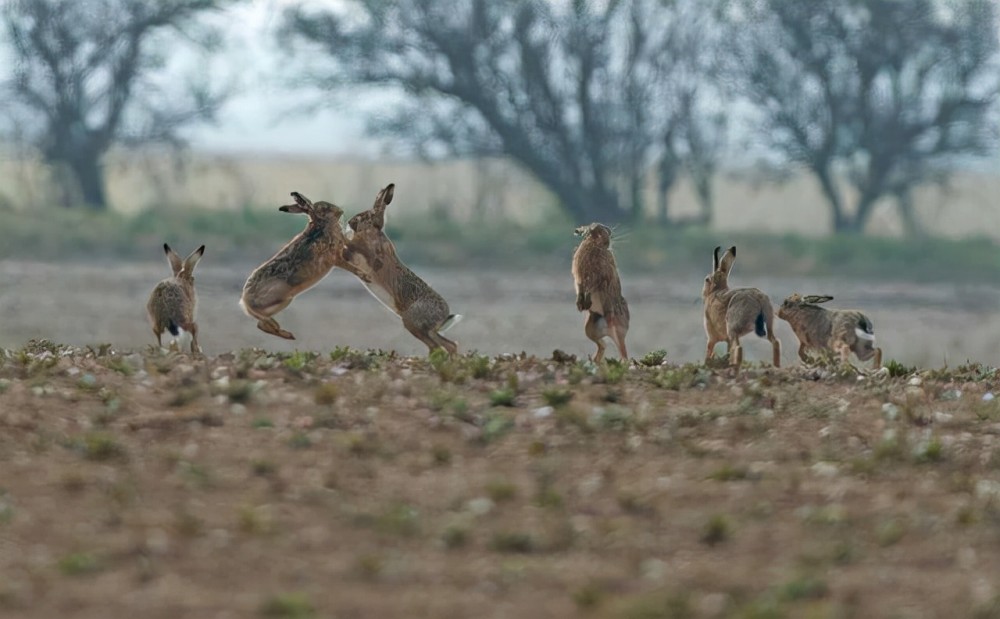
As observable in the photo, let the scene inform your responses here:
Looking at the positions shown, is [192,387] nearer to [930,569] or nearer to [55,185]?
[930,569]

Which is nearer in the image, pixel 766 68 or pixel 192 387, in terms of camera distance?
pixel 192 387

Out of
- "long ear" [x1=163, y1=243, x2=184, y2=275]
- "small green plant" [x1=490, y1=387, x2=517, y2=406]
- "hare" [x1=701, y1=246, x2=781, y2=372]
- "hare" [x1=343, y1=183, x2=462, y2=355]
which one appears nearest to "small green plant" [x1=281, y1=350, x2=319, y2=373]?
"hare" [x1=343, y1=183, x2=462, y2=355]

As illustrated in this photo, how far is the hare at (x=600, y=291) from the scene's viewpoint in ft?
41.9

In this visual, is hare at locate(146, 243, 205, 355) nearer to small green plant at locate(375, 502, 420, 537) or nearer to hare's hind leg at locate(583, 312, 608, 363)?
hare's hind leg at locate(583, 312, 608, 363)

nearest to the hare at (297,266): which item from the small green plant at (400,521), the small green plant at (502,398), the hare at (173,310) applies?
the hare at (173,310)

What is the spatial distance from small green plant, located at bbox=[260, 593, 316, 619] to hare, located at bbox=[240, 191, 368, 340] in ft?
17.8

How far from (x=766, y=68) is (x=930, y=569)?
24.9 m

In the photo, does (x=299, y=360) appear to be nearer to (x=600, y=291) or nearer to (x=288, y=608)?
(x=600, y=291)

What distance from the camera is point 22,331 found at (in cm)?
2431

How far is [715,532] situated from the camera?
8375 mm

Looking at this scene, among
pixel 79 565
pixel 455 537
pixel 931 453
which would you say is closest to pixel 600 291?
pixel 931 453

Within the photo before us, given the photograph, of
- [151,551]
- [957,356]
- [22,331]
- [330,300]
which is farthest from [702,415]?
[330,300]

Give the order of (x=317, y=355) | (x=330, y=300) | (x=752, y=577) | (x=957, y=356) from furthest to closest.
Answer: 1. (x=330, y=300)
2. (x=957, y=356)
3. (x=317, y=355)
4. (x=752, y=577)

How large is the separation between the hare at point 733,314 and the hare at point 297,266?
88.0 inches
